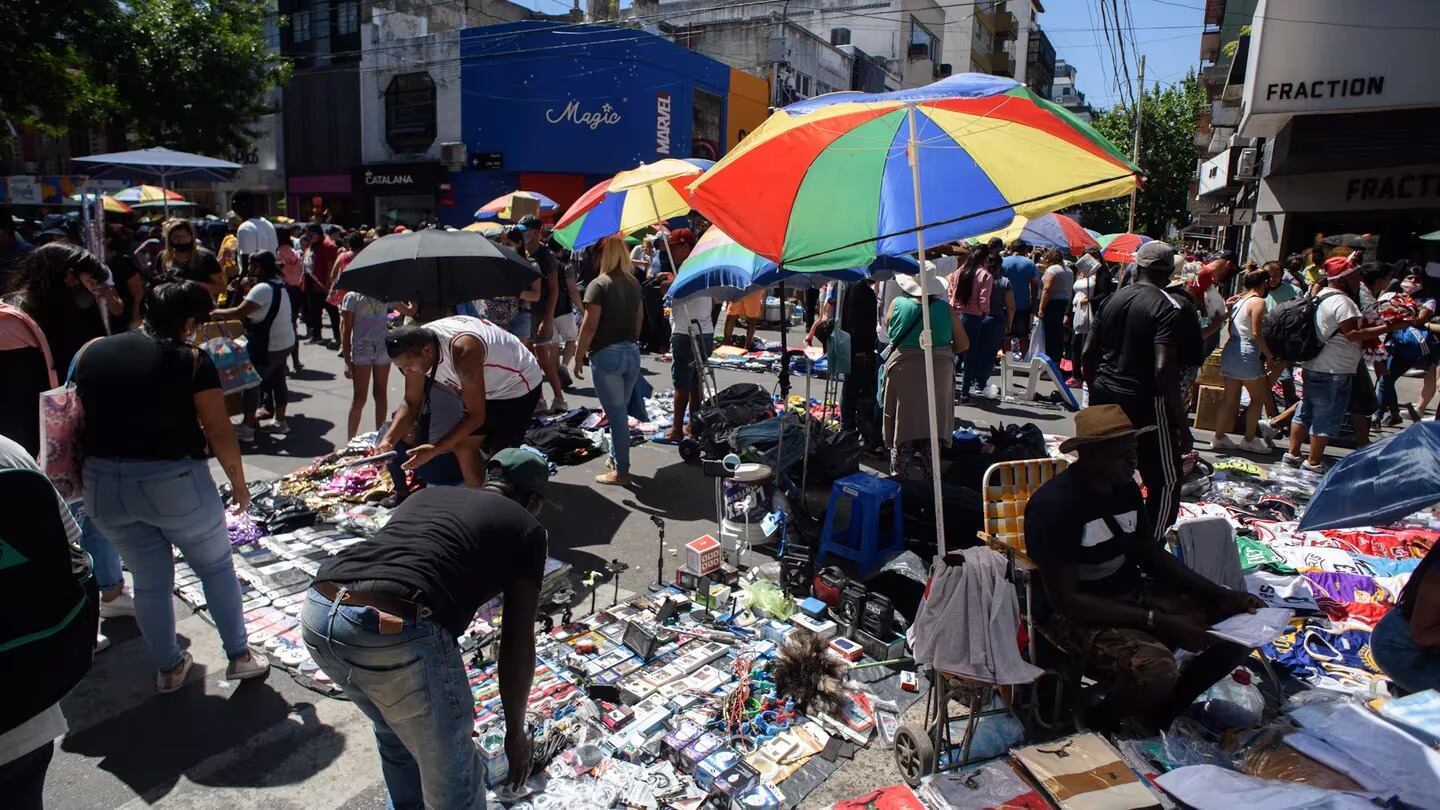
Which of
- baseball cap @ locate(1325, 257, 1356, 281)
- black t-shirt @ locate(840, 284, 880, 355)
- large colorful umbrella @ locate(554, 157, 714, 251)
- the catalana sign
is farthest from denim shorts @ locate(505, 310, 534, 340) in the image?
→ the catalana sign

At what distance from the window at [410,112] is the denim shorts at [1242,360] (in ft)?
84.9

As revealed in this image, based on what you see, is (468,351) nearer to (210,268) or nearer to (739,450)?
(739,450)

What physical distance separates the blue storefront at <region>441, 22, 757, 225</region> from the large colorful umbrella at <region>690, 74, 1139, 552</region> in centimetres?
2389

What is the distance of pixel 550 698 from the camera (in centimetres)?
363

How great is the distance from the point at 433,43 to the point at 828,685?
28143mm

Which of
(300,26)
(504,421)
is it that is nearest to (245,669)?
(504,421)

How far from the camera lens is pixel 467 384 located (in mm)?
4305

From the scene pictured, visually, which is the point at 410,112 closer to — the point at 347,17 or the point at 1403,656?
the point at 347,17

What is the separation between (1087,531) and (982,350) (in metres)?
7.06

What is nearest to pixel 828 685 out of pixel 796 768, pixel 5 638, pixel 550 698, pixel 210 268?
pixel 796 768

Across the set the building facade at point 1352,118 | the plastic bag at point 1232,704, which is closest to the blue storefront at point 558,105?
the building facade at point 1352,118

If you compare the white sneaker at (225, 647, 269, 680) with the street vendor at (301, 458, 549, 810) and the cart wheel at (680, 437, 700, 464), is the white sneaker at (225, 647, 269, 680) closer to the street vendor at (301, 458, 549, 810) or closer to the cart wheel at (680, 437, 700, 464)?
the street vendor at (301, 458, 549, 810)

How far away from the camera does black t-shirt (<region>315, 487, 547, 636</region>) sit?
2.23 m

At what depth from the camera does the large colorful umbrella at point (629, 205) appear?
7.13m
